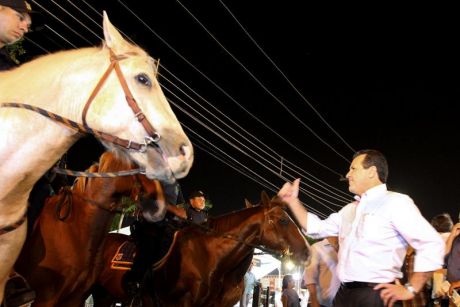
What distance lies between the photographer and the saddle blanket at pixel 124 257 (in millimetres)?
8055

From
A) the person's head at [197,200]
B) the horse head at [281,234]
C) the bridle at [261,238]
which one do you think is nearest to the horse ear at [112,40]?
the bridle at [261,238]

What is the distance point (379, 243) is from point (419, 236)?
1.18 ft

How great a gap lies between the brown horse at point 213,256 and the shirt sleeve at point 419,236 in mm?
4754

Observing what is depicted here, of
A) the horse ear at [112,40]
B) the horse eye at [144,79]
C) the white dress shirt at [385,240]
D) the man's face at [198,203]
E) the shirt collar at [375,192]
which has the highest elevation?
the man's face at [198,203]

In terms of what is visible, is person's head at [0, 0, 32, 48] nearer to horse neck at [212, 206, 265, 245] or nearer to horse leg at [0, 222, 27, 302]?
horse leg at [0, 222, 27, 302]

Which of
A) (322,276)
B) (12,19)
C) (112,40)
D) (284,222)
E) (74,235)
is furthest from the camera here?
(284,222)

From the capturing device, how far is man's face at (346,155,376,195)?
14.6 ft

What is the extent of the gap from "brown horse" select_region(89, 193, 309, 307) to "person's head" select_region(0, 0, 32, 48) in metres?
5.06

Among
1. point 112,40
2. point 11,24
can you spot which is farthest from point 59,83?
point 11,24

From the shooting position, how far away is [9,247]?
337 cm

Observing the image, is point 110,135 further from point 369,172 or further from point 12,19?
point 369,172

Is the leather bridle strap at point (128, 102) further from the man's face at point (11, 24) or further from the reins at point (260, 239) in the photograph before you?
the reins at point (260, 239)

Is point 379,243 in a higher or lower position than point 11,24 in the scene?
lower

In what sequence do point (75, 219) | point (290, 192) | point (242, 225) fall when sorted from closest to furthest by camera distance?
1. point (290, 192)
2. point (75, 219)
3. point (242, 225)
